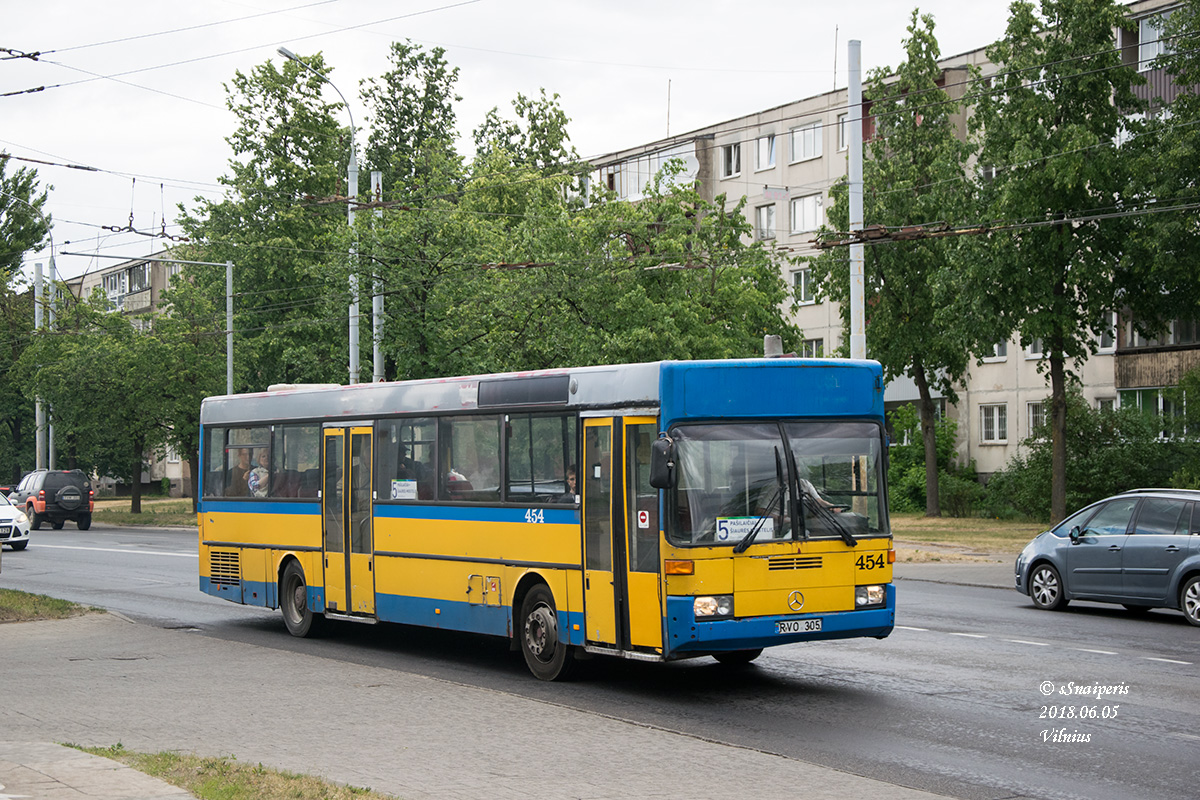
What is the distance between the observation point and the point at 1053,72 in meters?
35.6

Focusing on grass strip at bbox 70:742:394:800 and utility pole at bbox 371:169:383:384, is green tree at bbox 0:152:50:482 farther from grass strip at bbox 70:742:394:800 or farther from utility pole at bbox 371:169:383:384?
grass strip at bbox 70:742:394:800

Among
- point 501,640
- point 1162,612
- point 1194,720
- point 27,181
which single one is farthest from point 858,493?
point 27,181

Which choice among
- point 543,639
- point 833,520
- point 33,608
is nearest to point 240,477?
point 33,608

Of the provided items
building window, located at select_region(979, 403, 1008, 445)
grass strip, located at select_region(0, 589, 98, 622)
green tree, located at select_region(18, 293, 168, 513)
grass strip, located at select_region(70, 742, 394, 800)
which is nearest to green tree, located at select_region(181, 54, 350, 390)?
green tree, located at select_region(18, 293, 168, 513)

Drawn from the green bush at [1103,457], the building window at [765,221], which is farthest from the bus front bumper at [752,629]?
the building window at [765,221]

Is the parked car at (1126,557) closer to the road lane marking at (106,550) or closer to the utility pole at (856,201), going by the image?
the utility pole at (856,201)

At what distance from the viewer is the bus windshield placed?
436 inches

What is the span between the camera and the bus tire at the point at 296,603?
16.4 meters

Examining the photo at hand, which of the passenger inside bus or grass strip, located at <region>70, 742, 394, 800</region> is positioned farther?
the passenger inside bus

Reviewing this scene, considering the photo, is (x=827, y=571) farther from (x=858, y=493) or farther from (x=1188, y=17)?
(x=1188, y=17)

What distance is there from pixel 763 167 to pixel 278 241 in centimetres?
2164

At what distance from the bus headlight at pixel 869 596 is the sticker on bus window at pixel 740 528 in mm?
952

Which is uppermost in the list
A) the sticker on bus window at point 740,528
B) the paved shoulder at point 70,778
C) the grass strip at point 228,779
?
the sticker on bus window at point 740,528

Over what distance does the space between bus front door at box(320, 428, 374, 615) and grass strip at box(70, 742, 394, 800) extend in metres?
6.50
